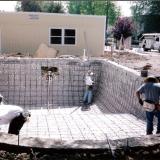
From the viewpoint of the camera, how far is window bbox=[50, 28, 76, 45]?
23125 millimetres

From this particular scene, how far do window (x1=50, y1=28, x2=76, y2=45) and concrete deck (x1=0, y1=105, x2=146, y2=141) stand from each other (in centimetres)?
1305

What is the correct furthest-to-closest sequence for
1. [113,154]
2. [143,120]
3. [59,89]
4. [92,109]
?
[59,89] → [92,109] → [143,120] → [113,154]

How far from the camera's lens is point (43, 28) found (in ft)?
75.3

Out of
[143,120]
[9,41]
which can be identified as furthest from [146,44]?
[143,120]

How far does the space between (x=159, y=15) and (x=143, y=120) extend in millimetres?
50144

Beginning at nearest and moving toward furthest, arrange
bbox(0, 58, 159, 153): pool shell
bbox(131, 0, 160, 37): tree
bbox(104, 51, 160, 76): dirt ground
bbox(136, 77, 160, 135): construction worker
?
bbox(136, 77, 160, 135): construction worker < bbox(0, 58, 159, 153): pool shell < bbox(104, 51, 160, 76): dirt ground < bbox(131, 0, 160, 37): tree

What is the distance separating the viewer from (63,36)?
76.1 ft

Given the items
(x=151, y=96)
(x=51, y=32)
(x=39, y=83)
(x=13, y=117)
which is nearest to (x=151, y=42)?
(x=51, y=32)

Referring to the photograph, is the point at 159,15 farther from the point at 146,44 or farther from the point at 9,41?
the point at 9,41

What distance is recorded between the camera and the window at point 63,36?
2312 centimetres

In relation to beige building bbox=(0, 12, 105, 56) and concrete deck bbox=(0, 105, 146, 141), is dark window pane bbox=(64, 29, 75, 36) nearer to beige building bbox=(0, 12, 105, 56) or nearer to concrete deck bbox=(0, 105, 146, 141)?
beige building bbox=(0, 12, 105, 56)

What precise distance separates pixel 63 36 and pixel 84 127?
14634mm

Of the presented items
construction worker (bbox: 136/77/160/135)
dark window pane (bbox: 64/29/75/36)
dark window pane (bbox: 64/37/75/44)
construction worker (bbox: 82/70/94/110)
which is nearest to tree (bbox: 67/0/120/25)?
dark window pane (bbox: 64/29/75/36)

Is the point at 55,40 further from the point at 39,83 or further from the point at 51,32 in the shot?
the point at 39,83
